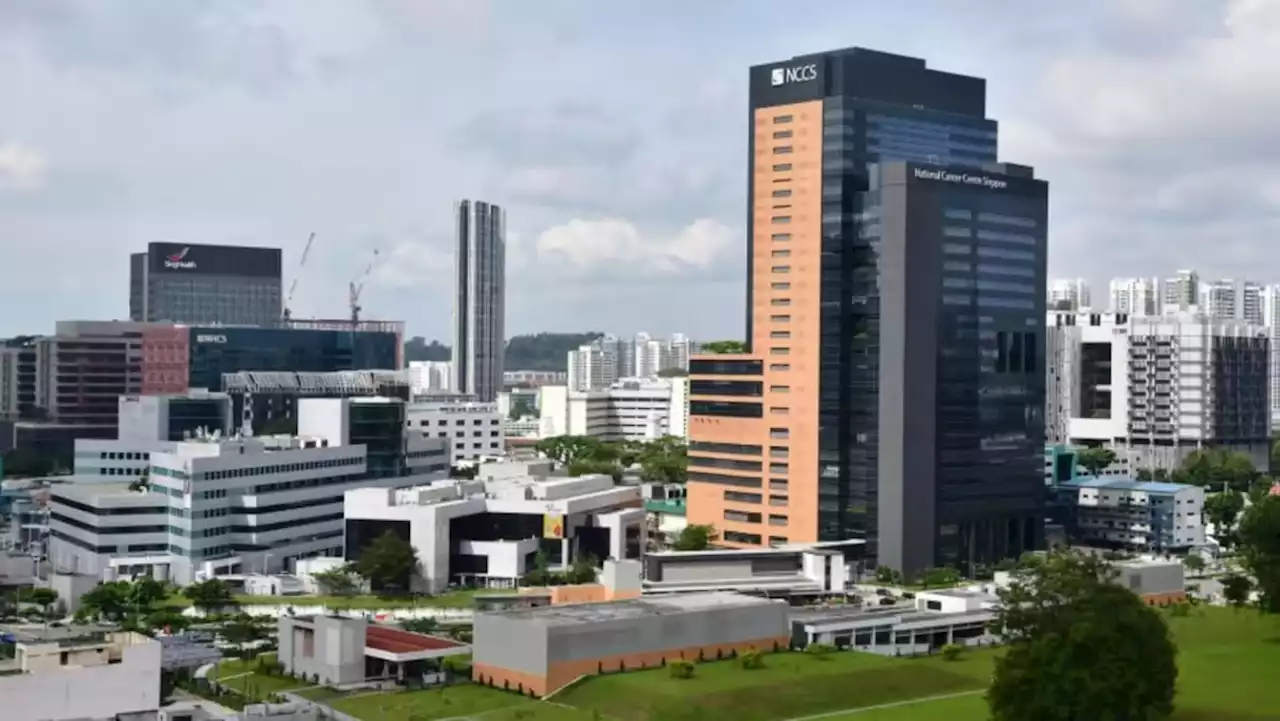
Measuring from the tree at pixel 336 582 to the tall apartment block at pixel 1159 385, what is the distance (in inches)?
2204

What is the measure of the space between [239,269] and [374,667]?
94404mm

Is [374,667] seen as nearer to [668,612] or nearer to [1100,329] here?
[668,612]

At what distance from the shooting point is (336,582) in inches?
2061

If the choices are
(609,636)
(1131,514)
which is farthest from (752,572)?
(1131,514)

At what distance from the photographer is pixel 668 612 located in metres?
39.7

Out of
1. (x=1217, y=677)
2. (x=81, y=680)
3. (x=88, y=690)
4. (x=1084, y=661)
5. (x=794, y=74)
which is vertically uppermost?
(x=794, y=74)

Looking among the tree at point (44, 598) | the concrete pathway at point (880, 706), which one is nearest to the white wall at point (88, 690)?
the concrete pathway at point (880, 706)

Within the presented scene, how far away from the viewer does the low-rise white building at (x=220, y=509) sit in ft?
180

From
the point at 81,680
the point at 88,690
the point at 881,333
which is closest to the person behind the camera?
the point at 81,680

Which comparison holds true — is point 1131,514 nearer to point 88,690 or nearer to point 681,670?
point 681,670

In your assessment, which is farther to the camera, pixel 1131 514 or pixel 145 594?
pixel 1131 514

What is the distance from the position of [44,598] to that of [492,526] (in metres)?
15.7

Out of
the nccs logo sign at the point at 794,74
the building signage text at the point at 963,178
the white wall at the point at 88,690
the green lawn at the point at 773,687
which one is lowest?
the green lawn at the point at 773,687

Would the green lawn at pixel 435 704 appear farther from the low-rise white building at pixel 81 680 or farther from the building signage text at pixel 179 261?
the building signage text at pixel 179 261
